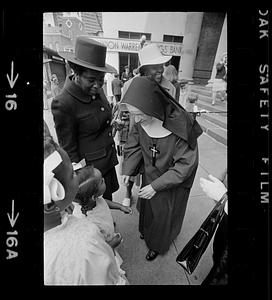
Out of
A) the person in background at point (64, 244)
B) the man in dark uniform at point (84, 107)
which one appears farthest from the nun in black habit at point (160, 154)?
the person in background at point (64, 244)

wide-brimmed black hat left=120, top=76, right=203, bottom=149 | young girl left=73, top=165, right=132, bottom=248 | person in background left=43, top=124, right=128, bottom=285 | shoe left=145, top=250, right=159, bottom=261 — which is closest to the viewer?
person in background left=43, top=124, right=128, bottom=285

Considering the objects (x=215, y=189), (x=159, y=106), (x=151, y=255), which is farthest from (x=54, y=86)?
(x=151, y=255)

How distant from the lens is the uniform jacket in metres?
1.03

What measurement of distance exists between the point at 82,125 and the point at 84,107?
0.40 feet

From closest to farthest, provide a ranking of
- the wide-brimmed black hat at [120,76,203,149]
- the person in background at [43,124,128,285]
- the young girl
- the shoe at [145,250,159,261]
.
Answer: the person in background at [43,124,128,285] < the young girl < the wide-brimmed black hat at [120,76,203,149] < the shoe at [145,250,159,261]

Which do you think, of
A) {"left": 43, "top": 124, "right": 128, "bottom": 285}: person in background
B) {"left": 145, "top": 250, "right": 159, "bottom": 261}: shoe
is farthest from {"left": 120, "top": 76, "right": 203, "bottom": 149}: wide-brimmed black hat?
{"left": 145, "top": 250, "right": 159, "bottom": 261}: shoe

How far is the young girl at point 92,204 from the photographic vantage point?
2.72 feet

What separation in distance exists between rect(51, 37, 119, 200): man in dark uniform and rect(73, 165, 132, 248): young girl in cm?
33

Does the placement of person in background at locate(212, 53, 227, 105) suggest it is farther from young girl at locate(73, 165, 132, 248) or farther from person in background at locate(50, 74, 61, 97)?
person in background at locate(50, 74, 61, 97)

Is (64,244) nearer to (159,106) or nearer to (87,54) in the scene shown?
(159,106)

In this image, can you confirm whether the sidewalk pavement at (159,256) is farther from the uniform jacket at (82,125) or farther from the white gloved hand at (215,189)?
the white gloved hand at (215,189)

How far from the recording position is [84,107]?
43.7 inches
